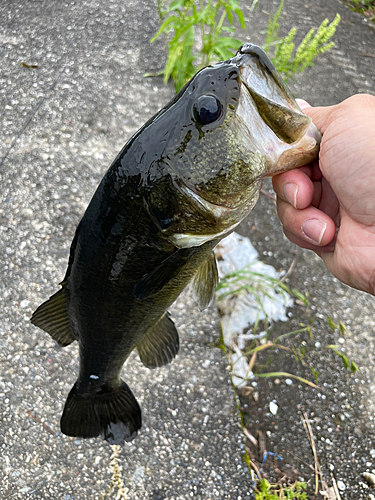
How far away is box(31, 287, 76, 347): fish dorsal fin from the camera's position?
155 centimetres

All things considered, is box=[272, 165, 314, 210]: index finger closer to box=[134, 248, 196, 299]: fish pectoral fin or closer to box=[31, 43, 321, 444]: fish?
box=[31, 43, 321, 444]: fish

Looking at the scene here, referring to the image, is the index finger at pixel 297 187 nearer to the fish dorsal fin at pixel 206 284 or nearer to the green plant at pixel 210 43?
the fish dorsal fin at pixel 206 284

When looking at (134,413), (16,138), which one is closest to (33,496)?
(134,413)

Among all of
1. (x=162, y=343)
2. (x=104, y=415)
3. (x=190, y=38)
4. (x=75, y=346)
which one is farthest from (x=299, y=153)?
(x=190, y=38)

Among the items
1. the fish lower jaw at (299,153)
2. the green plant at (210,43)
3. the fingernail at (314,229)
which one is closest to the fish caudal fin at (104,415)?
the fingernail at (314,229)

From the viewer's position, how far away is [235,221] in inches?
54.7

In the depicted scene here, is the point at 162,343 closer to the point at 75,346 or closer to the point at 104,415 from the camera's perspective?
the point at 104,415

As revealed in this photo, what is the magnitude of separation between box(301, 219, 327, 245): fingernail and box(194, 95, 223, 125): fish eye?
64cm

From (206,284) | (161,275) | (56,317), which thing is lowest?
(56,317)

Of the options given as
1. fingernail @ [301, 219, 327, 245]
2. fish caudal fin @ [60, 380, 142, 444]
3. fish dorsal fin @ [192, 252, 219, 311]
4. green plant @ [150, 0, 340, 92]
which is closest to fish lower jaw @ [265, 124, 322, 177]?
fingernail @ [301, 219, 327, 245]

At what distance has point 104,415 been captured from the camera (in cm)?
181

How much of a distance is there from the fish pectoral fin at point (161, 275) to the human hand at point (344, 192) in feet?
1.72

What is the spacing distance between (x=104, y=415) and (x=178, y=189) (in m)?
1.07

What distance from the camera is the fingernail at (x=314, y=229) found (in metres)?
1.66
